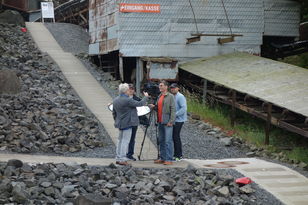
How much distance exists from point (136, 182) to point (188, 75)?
12.9 m

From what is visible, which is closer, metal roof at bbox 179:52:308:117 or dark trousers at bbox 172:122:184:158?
dark trousers at bbox 172:122:184:158

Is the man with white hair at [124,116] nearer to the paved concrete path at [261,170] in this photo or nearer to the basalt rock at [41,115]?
the paved concrete path at [261,170]

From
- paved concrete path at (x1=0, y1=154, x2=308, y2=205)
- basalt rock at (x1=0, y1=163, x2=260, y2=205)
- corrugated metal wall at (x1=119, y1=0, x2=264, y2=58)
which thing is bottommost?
paved concrete path at (x1=0, y1=154, x2=308, y2=205)

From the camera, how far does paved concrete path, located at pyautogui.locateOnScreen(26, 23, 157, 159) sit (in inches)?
574

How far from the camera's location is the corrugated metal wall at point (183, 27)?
21.8 m

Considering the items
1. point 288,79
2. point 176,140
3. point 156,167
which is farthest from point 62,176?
point 288,79

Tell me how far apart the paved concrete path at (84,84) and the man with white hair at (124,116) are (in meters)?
1.88

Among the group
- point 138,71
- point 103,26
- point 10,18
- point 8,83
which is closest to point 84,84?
point 138,71

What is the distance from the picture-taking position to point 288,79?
15812mm

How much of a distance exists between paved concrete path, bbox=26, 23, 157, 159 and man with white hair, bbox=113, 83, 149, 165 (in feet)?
6.17

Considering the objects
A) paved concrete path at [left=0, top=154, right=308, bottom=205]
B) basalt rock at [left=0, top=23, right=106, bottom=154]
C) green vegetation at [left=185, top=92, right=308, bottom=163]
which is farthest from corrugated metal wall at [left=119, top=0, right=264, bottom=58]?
paved concrete path at [left=0, top=154, right=308, bottom=205]

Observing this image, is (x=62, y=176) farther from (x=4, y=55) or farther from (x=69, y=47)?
(x=69, y=47)

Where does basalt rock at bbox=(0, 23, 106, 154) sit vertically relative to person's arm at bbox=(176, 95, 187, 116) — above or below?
below

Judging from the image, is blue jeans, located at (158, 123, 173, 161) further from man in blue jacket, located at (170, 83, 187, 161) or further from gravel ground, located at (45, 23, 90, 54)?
gravel ground, located at (45, 23, 90, 54)
